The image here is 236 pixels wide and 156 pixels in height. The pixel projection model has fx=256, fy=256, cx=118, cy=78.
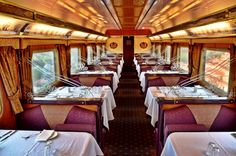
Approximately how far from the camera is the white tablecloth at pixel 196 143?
283cm

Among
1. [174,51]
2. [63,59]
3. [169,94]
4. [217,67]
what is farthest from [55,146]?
[174,51]

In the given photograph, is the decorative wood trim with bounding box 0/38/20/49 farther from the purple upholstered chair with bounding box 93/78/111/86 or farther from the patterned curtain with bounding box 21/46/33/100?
the purple upholstered chair with bounding box 93/78/111/86

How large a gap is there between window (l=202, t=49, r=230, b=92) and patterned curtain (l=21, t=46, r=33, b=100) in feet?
12.0

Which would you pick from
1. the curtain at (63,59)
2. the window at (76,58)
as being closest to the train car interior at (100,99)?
the curtain at (63,59)

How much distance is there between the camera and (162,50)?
49.0ft

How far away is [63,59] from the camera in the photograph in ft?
25.5

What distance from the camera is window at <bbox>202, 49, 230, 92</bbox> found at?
5.49 metres

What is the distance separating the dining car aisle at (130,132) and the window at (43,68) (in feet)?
6.30

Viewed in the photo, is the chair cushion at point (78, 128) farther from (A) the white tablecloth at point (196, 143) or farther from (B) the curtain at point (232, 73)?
A: (B) the curtain at point (232, 73)

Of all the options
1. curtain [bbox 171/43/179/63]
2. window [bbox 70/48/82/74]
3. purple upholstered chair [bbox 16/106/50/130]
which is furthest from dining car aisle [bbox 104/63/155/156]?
curtain [bbox 171/43/179/63]

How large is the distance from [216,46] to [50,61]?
4303mm

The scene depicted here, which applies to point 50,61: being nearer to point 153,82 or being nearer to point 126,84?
point 153,82

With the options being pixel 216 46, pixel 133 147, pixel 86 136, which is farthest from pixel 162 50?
pixel 86 136

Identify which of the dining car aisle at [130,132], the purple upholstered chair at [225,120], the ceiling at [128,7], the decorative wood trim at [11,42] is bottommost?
the dining car aisle at [130,132]
